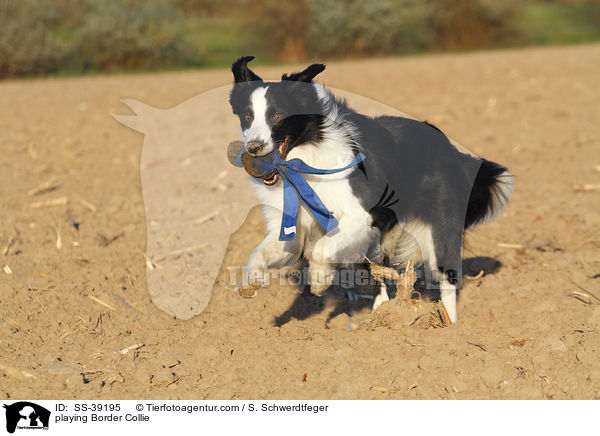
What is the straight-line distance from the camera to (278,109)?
158 inches

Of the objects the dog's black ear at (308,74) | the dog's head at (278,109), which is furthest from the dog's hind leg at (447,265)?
the dog's black ear at (308,74)

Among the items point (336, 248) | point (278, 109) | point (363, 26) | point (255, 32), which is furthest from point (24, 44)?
point (336, 248)

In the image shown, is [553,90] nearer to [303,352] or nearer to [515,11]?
[303,352]

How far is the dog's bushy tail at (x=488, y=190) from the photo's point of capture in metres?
5.19

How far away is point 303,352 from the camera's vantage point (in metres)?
4.22

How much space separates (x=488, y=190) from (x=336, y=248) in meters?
1.63

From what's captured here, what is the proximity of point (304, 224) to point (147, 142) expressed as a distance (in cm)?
145

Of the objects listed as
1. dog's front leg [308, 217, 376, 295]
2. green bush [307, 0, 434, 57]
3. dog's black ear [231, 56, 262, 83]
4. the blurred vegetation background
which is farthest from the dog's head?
green bush [307, 0, 434, 57]

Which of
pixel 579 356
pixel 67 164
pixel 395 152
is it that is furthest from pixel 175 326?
pixel 67 164

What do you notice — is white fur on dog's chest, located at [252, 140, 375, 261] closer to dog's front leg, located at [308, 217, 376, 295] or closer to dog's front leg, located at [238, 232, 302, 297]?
dog's front leg, located at [308, 217, 376, 295]

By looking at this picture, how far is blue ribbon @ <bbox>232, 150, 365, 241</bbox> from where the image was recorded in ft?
13.4

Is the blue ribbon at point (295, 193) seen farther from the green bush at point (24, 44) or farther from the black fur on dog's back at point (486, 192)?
the green bush at point (24, 44)

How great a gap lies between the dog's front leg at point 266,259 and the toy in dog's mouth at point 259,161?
41cm

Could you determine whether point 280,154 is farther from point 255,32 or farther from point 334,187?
point 255,32
